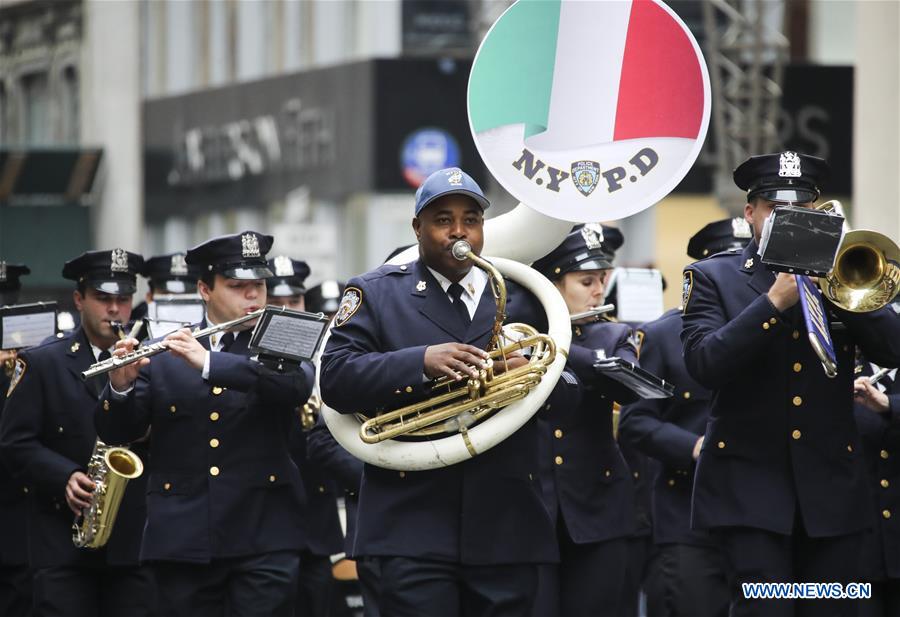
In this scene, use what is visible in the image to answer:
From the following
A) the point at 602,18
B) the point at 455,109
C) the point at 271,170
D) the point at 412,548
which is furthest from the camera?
the point at 271,170

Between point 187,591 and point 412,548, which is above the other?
point 412,548

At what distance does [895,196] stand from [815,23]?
1048cm

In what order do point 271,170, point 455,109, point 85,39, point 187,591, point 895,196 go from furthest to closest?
1. point 85,39
2. point 271,170
3. point 455,109
4. point 895,196
5. point 187,591

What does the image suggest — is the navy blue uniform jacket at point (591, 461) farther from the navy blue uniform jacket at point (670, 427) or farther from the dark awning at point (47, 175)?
the dark awning at point (47, 175)

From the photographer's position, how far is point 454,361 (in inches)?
260

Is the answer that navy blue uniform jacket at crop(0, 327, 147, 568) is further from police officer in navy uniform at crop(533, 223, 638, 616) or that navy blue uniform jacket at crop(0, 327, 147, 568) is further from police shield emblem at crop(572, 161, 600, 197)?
police shield emblem at crop(572, 161, 600, 197)

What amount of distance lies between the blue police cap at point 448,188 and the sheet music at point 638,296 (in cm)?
403

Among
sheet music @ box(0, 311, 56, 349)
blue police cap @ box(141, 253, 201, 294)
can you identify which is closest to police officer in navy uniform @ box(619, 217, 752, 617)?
blue police cap @ box(141, 253, 201, 294)

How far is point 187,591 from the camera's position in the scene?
8.34 meters

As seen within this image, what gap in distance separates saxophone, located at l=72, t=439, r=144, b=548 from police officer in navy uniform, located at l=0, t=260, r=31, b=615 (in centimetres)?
115

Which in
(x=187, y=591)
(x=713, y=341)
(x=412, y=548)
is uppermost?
(x=713, y=341)

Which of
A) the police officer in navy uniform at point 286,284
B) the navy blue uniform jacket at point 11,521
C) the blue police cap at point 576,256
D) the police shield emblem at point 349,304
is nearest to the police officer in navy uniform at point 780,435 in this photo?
the police shield emblem at point 349,304

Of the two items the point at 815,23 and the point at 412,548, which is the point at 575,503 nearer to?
the point at 412,548

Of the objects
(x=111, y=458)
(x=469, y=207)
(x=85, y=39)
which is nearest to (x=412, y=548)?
(x=469, y=207)
